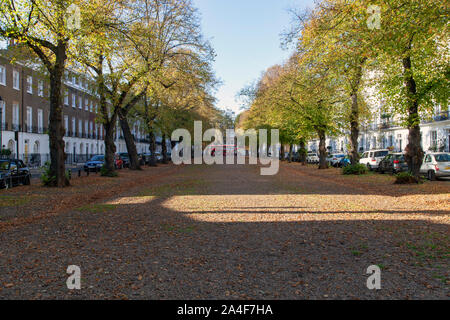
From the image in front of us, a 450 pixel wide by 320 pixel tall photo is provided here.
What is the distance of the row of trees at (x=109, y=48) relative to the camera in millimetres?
15055

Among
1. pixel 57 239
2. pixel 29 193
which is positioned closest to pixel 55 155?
pixel 29 193

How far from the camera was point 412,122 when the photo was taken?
54.3ft

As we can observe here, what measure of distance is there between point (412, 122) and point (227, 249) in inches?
513

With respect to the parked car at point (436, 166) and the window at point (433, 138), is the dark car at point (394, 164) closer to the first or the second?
the parked car at point (436, 166)

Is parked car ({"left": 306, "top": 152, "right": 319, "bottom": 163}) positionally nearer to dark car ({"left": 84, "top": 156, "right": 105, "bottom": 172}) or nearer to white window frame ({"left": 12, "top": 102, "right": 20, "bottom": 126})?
dark car ({"left": 84, "top": 156, "right": 105, "bottom": 172})

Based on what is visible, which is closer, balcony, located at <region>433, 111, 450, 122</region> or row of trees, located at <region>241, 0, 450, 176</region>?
row of trees, located at <region>241, 0, 450, 176</region>

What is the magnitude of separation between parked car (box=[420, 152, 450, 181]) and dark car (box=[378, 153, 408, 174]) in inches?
107

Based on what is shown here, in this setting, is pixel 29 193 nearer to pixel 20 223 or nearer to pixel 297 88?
pixel 20 223

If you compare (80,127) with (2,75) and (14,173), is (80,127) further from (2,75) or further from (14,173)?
(14,173)

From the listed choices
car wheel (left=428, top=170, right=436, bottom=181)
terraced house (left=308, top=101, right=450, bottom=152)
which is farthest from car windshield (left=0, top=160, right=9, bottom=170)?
terraced house (left=308, top=101, right=450, bottom=152)

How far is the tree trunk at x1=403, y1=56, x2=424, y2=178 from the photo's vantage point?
53.2 ft

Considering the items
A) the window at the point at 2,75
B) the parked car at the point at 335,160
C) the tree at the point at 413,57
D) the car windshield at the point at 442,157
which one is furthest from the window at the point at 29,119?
the car windshield at the point at 442,157
